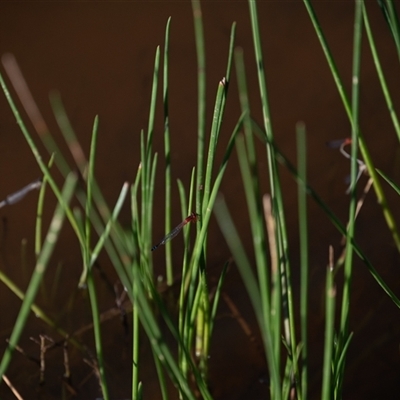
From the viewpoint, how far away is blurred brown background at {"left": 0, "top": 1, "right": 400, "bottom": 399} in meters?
0.92

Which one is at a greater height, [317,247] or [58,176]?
[58,176]

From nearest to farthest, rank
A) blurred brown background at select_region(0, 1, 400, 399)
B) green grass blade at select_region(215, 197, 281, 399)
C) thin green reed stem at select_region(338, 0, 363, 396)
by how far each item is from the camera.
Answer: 1. green grass blade at select_region(215, 197, 281, 399)
2. thin green reed stem at select_region(338, 0, 363, 396)
3. blurred brown background at select_region(0, 1, 400, 399)

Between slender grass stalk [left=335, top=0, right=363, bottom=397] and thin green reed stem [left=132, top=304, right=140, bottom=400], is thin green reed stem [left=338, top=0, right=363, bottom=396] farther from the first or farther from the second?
thin green reed stem [left=132, top=304, right=140, bottom=400]

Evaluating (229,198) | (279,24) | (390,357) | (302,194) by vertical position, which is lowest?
(390,357)

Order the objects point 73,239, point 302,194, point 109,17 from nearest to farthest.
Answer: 1. point 302,194
2. point 73,239
3. point 109,17

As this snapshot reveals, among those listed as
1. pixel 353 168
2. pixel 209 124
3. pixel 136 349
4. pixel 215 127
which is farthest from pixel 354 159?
pixel 209 124

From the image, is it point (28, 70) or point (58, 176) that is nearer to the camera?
point (58, 176)

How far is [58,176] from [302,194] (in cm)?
69

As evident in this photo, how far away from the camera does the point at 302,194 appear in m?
0.53

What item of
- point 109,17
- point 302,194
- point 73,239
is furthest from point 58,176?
point 302,194

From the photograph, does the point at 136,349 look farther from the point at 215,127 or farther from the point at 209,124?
the point at 209,124

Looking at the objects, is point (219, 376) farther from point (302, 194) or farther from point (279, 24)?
point (279, 24)

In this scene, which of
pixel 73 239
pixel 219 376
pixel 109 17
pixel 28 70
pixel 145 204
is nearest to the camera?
pixel 145 204

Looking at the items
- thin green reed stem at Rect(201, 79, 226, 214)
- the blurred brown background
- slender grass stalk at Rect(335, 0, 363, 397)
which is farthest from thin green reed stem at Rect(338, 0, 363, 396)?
Result: the blurred brown background
